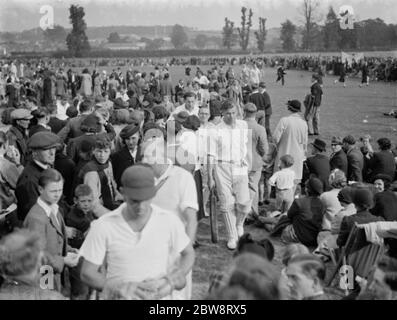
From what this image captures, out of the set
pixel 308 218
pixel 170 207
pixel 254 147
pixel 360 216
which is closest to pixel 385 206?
pixel 360 216

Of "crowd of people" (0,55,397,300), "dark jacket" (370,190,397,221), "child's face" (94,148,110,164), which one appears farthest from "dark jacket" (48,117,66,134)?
"dark jacket" (370,190,397,221)

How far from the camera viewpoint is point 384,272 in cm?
390

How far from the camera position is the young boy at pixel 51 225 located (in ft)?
13.7

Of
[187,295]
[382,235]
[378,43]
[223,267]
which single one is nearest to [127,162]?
[223,267]

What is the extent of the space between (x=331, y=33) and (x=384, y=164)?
56372 mm

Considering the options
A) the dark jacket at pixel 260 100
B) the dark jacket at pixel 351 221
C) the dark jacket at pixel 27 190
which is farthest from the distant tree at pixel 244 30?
the dark jacket at pixel 27 190

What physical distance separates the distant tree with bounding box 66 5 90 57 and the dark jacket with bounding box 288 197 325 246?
32748 mm

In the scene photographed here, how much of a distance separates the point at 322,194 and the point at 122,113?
3.24 metres

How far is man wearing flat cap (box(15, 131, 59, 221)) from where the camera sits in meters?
4.86

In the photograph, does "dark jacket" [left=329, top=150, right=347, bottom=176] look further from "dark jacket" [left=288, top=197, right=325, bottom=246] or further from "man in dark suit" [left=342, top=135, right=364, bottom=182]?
"dark jacket" [left=288, top=197, right=325, bottom=246]

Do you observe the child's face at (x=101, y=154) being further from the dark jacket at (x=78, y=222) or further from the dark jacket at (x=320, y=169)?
the dark jacket at (x=320, y=169)
